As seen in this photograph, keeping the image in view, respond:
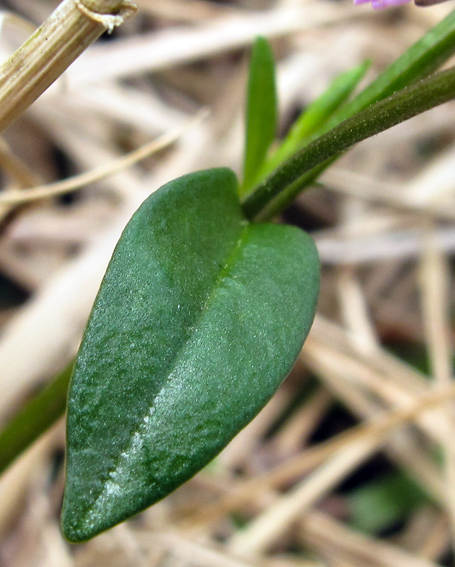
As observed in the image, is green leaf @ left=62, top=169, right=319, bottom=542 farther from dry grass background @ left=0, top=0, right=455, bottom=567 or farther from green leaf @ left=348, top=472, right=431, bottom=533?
green leaf @ left=348, top=472, right=431, bottom=533

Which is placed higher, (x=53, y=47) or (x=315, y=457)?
(x=53, y=47)

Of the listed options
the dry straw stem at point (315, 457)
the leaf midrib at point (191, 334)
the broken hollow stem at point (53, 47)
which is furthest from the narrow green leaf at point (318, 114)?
the dry straw stem at point (315, 457)

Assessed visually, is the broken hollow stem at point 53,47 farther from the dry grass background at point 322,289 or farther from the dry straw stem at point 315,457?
the dry straw stem at point 315,457

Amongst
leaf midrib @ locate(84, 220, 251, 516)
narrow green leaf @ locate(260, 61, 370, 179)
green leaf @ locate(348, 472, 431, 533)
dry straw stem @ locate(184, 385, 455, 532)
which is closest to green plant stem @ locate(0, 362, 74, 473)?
leaf midrib @ locate(84, 220, 251, 516)

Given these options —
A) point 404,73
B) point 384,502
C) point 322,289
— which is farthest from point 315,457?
point 404,73

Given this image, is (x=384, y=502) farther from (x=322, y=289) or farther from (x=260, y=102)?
(x=260, y=102)
